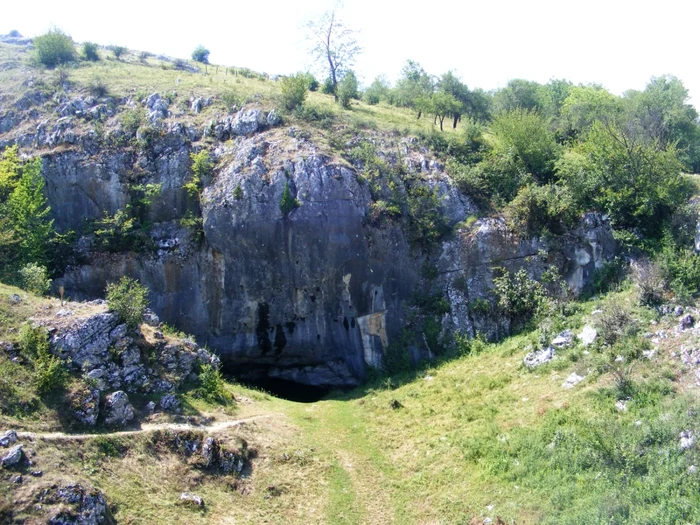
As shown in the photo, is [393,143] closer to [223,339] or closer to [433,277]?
[433,277]

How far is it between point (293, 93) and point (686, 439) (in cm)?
2795

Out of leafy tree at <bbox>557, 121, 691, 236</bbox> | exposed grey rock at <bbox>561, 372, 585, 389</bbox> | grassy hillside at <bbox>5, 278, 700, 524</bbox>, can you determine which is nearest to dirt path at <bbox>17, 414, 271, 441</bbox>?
grassy hillside at <bbox>5, 278, 700, 524</bbox>

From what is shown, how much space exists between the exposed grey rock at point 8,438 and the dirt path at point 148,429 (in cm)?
29

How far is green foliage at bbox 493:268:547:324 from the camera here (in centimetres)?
2725

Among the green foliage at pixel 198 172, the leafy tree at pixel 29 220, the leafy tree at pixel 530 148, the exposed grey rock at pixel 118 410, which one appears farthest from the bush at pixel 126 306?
the leafy tree at pixel 530 148

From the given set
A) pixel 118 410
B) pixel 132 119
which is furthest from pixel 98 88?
pixel 118 410

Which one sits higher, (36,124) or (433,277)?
(36,124)

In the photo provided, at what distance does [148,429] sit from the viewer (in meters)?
18.8

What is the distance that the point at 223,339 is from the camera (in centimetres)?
2870

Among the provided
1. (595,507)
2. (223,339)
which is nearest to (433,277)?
(223,339)

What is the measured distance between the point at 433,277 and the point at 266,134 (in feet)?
40.3

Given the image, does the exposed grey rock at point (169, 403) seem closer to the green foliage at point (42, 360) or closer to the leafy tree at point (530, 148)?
the green foliage at point (42, 360)

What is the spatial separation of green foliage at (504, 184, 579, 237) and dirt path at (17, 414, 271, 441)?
16.2 meters

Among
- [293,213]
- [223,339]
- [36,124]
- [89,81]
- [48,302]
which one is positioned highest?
[89,81]
